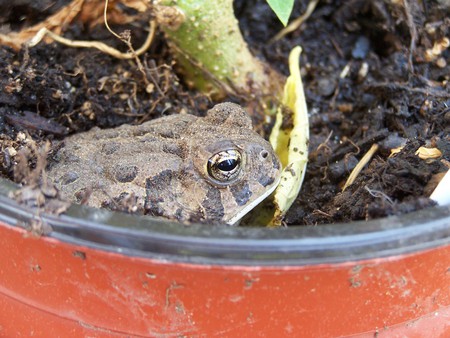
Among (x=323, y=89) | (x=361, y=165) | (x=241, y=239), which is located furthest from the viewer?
(x=323, y=89)

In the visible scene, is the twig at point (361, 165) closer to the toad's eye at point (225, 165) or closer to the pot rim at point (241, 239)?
the toad's eye at point (225, 165)

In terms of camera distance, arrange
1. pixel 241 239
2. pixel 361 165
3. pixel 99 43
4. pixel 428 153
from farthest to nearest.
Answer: pixel 99 43 → pixel 361 165 → pixel 428 153 → pixel 241 239

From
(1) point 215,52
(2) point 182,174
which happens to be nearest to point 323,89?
(1) point 215,52

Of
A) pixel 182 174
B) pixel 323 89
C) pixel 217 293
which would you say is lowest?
pixel 323 89

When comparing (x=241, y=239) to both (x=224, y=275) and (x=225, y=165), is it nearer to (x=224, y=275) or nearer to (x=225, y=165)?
(x=224, y=275)

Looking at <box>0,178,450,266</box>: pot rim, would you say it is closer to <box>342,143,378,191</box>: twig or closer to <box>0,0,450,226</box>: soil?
<box>0,0,450,226</box>: soil

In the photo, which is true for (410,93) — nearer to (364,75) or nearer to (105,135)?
(364,75)

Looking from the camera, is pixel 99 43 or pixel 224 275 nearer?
pixel 224 275
